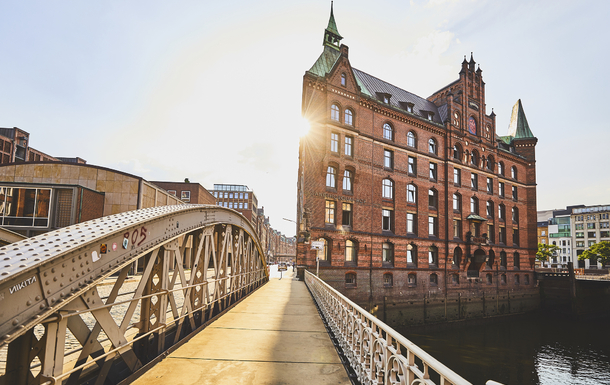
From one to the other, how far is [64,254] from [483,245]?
1484 inches

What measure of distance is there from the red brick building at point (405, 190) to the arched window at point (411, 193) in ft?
0.31

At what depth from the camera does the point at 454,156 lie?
34.9 metres

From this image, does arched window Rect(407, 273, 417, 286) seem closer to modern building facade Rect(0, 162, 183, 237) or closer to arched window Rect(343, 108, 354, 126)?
arched window Rect(343, 108, 354, 126)

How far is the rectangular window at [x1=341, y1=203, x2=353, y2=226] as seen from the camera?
27.2m

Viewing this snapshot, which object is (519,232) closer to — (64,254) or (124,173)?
(124,173)

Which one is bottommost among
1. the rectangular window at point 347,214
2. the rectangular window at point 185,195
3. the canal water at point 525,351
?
the canal water at point 525,351

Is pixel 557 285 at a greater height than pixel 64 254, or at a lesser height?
lesser

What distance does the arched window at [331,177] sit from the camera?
2688 centimetres

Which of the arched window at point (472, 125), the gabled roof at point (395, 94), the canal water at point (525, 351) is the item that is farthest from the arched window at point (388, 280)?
the arched window at point (472, 125)

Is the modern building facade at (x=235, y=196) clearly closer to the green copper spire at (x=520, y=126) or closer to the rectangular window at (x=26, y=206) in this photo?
the green copper spire at (x=520, y=126)

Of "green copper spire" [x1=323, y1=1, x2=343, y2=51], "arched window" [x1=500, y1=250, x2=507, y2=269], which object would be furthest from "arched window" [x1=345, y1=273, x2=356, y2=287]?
"arched window" [x1=500, y1=250, x2=507, y2=269]

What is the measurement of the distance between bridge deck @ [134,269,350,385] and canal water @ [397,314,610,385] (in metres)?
14.9

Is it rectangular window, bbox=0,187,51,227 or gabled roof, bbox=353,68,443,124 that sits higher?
gabled roof, bbox=353,68,443,124

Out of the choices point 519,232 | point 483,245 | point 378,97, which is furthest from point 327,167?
point 519,232
